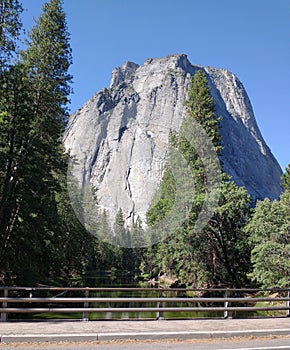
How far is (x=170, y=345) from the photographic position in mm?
6922

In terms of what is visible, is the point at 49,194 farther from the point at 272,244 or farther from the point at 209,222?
the point at 209,222

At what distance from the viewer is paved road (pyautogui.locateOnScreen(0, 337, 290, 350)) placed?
6.55 meters

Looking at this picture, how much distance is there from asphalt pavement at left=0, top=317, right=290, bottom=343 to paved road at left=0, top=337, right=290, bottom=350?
0.20 meters

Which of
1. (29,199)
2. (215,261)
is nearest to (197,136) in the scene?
(215,261)

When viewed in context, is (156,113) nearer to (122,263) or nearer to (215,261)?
(215,261)

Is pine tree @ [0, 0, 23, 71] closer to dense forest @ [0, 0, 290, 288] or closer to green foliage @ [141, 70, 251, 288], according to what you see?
dense forest @ [0, 0, 290, 288]

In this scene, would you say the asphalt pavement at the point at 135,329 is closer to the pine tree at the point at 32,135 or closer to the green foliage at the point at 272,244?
the pine tree at the point at 32,135

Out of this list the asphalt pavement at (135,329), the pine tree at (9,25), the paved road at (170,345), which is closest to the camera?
the paved road at (170,345)

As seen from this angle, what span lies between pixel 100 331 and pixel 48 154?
51.5 feet

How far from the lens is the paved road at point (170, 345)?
21.5 feet

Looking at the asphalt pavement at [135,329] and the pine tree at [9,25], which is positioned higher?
the pine tree at [9,25]

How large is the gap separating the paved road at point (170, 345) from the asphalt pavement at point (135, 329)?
0.20 meters

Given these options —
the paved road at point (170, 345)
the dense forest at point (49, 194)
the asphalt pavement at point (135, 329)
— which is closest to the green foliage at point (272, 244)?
the dense forest at point (49, 194)

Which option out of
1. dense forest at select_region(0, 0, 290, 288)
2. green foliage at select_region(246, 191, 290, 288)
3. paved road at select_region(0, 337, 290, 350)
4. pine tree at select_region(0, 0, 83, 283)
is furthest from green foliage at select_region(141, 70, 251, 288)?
paved road at select_region(0, 337, 290, 350)
